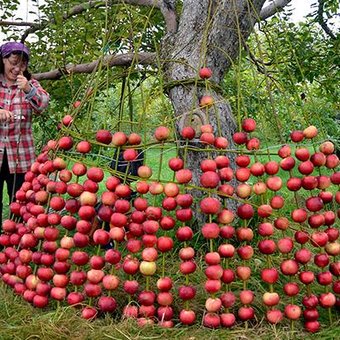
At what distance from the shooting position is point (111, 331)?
1336 millimetres

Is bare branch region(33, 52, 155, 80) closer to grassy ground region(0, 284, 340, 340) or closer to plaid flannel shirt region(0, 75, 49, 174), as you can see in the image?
plaid flannel shirt region(0, 75, 49, 174)

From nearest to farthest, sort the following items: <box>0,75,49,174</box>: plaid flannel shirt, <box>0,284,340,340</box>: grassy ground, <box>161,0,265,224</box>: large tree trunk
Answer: <box>0,284,340,340</box>: grassy ground → <box>161,0,265,224</box>: large tree trunk → <box>0,75,49,174</box>: plaid flannel shirt

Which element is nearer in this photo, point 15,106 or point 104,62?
point 104,62

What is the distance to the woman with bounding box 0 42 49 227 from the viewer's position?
2.55 m

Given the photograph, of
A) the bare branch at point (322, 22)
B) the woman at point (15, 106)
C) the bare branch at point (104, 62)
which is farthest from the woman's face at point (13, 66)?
the bare branch at point (322, 22)

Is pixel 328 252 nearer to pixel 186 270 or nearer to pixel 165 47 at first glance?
pixel 186 270

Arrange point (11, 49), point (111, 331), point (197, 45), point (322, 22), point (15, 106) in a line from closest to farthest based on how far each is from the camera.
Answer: point (111, 331), point (197, 45), point (11, 49), point (15, 106), point (322, 22)

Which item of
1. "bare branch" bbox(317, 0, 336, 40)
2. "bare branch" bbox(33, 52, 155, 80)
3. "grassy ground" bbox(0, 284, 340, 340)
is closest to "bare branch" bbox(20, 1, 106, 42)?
"bare branch" bbox(33, 52, 155, 80)

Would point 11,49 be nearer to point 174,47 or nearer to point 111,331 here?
point 174,47

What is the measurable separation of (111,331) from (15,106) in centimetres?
158

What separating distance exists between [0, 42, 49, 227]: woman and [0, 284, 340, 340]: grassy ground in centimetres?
124

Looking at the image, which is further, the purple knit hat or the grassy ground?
the purple knit hat

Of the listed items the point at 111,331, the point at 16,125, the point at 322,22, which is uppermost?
the point at 322,22

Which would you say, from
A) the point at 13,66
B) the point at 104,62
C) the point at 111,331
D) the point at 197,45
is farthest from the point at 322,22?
the point at 111,331
